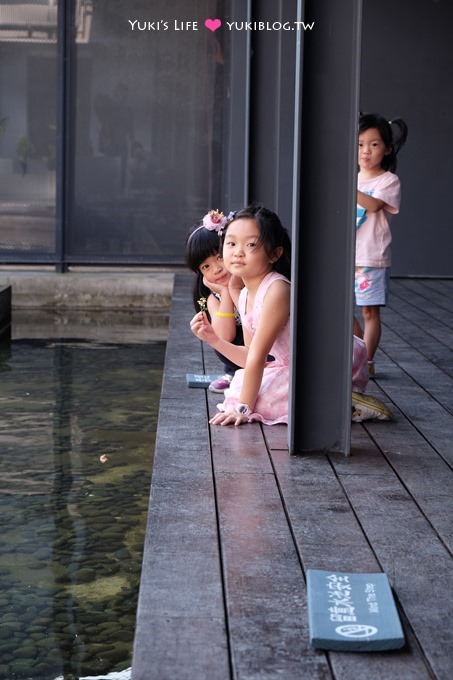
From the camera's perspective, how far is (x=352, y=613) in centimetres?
240

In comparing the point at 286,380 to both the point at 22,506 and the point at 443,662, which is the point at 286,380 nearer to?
the point at 22,506

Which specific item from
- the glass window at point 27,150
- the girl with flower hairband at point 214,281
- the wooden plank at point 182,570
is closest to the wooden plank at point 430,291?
the glass window at point 27,150

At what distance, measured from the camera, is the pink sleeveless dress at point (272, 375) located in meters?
4.07

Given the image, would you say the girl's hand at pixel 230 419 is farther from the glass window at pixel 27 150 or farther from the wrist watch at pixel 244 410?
the glass window at pixel 27 150

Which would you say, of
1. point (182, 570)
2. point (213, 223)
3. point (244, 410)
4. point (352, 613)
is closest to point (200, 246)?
point (213, 223)

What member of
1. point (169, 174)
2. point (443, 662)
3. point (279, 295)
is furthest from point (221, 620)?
point (169, 174)

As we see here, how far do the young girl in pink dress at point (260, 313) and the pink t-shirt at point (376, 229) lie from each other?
125cm

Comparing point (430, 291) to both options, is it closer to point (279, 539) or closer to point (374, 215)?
point (374, 215)

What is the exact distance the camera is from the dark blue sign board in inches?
88.9

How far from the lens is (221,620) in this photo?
7.80 feet

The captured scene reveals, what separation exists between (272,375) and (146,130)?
6167mm

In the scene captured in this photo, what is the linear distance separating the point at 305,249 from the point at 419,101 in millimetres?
6619

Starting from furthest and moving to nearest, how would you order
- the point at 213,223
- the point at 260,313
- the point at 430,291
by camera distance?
the point at 430,291 < the point at 213,223 < the point at 260,313

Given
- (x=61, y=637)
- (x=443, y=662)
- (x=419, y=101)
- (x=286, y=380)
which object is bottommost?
(x=61, y=637)
